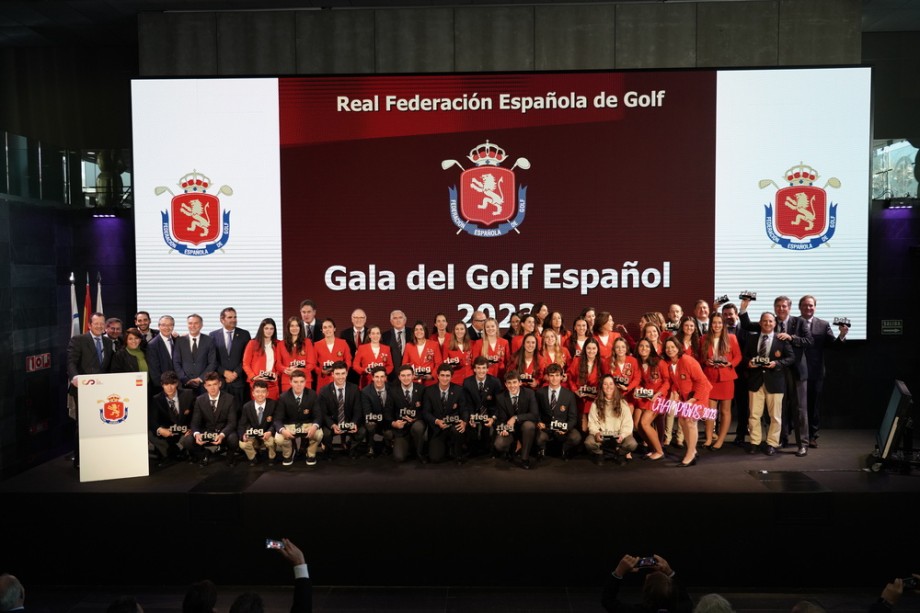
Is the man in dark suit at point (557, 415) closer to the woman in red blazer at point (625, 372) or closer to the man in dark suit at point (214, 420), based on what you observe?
the woman in red blazer at point (625, 372)

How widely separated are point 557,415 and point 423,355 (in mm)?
1633

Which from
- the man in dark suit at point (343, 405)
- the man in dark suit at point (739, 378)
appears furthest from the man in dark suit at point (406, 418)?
the man in dark suit at point (739, 378)

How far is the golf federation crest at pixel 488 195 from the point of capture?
822 cm

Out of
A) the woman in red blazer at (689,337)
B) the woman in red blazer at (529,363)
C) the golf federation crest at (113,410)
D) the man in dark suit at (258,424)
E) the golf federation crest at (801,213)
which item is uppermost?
the golf federation crest at (801,213)

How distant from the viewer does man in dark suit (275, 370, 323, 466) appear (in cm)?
619

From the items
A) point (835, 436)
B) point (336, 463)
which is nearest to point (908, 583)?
point (336, 463)

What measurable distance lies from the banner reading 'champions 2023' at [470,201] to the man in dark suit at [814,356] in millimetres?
937

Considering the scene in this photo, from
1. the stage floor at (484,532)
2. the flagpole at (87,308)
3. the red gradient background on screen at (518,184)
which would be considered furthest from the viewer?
the flagpole at (87,308)

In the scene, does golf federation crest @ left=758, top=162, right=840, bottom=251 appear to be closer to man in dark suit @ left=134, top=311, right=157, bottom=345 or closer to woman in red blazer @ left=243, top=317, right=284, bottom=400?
woman in red blazer @ left=243, top=317, right=284, bottom=400

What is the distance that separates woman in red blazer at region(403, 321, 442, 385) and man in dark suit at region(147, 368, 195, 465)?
2.30 m

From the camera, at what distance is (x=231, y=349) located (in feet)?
23.6

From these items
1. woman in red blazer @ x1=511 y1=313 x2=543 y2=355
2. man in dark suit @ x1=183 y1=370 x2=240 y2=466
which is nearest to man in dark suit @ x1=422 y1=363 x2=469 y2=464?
woman in red blazer @ x1=511 y1=313 x2=543 y2=355

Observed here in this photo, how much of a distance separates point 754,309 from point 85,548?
7.57 metres

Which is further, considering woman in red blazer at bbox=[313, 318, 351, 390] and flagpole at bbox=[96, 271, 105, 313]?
flagpole at bbox=[96, 271, 105, 313]
